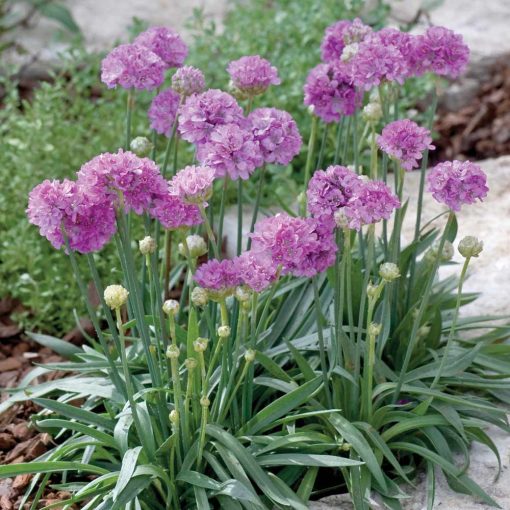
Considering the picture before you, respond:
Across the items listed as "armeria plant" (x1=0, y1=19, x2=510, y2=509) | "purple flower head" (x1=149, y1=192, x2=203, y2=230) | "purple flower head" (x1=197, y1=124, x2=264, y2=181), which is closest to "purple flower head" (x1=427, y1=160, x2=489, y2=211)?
"armeria plant" (x1=0, y1=19, x2=510, y2=509)

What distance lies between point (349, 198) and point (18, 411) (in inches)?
58.2

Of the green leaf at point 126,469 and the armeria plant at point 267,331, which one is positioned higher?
the armeria plant at point 267,331

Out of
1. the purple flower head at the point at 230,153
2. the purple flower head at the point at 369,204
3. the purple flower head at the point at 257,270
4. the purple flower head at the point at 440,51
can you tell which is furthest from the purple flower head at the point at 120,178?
the purple flower head at the point at 440,51

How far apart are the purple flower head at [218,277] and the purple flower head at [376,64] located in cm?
68

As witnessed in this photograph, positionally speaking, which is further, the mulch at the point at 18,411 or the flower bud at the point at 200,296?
the mulch at the point at 18,411

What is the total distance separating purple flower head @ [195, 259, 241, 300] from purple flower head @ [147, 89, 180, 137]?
2.38 ft

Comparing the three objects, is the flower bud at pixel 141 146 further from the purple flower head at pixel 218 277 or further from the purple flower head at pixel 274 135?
the purple flower head at pixel 218 277

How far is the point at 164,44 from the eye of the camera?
2.75 m

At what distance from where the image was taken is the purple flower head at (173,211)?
86.0 inches

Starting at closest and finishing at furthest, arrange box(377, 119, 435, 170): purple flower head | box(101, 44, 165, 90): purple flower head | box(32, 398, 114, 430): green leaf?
box(377, 119, 435, 170): purple flower head < box(32, 398, 114, 430): green leaf < box(101, 44, 165, 90): purple flower head

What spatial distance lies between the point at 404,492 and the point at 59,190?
4.07 feet

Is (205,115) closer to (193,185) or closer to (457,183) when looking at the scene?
(193,185)

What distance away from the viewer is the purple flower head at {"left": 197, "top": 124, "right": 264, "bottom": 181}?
219cm

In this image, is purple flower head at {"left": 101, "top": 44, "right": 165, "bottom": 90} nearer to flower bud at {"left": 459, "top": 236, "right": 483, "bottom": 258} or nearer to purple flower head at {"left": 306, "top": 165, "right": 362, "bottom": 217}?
purple flower head at {"left": 306, "top": 165, "right": 362, "bottom": 217}
